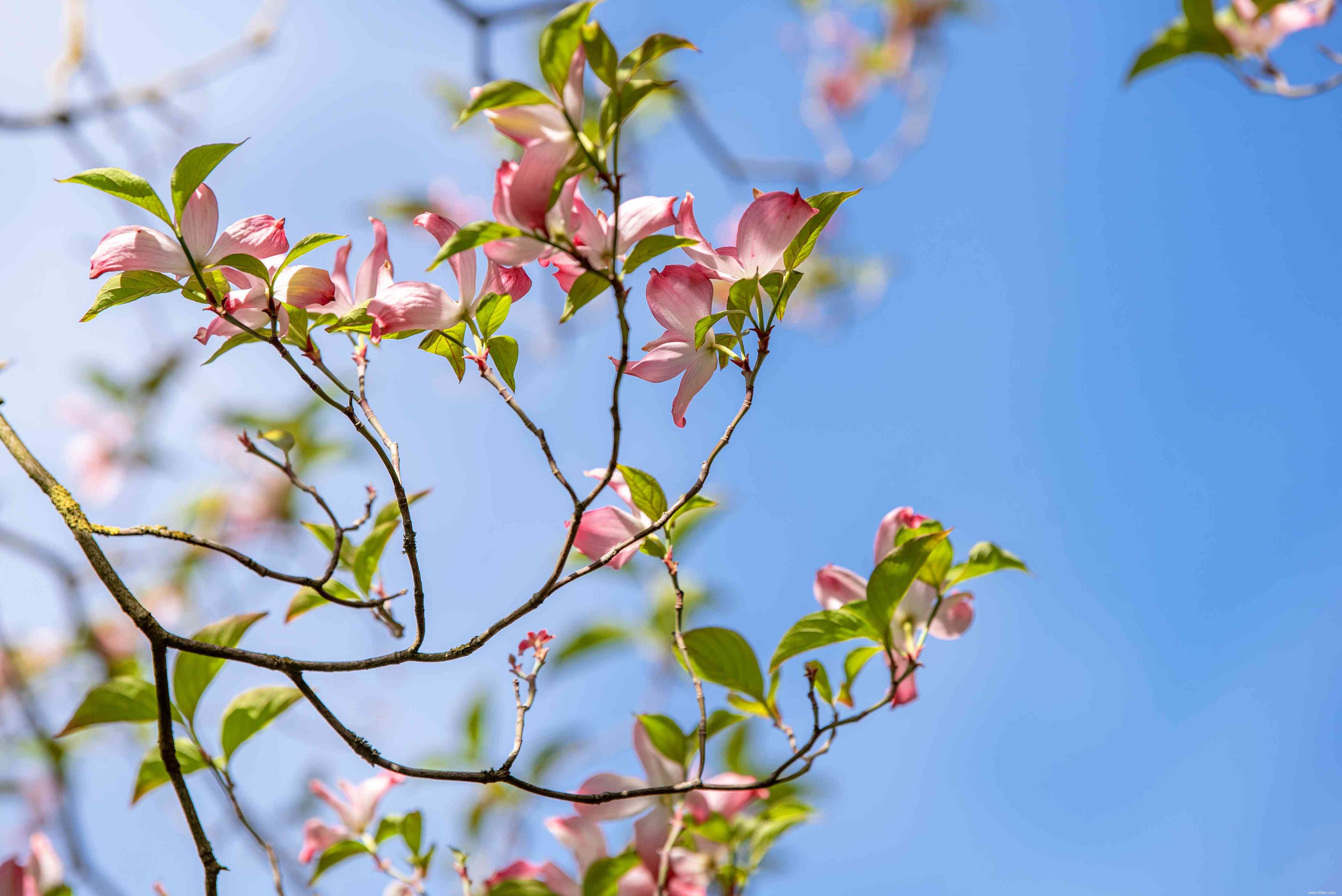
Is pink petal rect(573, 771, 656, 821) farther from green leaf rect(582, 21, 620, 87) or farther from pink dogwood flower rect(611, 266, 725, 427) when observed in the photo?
green leaf rect(582, 21, 620, 87)

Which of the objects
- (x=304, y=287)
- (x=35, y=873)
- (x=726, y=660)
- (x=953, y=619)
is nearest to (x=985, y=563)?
(x=953, y=619)

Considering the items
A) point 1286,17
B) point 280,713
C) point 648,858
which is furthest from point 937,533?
point 1286,17

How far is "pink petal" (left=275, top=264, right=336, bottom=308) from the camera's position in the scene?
61cm

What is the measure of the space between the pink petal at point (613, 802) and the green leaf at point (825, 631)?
195 millimetres

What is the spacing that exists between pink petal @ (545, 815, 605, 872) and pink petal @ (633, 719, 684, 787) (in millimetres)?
100

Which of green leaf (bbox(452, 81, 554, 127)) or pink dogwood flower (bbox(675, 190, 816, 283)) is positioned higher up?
pink dogwood flower (bbox(675, 190, 816, 283))

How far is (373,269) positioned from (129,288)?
6.3 inches

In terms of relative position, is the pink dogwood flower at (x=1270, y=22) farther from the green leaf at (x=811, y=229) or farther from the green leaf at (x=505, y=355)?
the green leaf at (x=505, y=355)

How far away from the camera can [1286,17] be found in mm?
1395

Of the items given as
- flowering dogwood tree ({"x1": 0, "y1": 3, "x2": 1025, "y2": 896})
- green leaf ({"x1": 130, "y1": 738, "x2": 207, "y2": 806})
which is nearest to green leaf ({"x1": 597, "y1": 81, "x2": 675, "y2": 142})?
flowering dogwood tree ({"x1": 0, "y1": 3, "x2": 1025, "y2": 896})

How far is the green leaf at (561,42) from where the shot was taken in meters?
0.47

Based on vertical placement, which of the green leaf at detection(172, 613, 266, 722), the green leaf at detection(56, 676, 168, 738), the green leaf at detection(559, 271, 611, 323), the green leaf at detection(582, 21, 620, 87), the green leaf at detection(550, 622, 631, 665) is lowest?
the green leaf at detection(56, 676, 168, 738)

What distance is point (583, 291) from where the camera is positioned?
1.79 feet

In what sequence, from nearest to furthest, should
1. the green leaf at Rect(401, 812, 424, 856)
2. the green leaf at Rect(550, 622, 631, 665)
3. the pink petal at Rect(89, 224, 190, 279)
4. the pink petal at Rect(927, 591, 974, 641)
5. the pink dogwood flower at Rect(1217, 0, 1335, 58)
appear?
the pink petal at Rect(89, 224, 190, 279) → the pink petal at Rect(927, 591, 974, 641) → the green leaf at Rect(401, 812, 424, 856) → the pink dogwood flower at Rect(1217, 0, 1335, 58) → the green leaf at Rect(550, 622, 631, 665)
